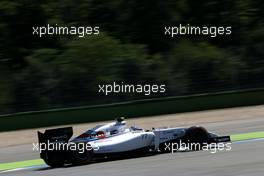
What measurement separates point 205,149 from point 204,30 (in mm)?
26059

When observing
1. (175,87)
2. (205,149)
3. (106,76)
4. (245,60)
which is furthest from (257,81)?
(205,149)

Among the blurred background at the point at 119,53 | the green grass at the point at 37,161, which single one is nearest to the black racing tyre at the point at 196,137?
the green grass at the point at 37,161

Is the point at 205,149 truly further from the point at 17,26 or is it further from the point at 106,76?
the point at 17,26

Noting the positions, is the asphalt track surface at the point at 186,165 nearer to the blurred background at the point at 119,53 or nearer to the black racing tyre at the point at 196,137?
the black racing tyre at the point at 196,137

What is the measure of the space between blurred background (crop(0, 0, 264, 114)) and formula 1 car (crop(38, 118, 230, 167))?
10621mm

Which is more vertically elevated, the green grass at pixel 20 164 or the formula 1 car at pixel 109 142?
the formula 1 car at pixel 109 142

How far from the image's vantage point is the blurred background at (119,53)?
23688 millimetres

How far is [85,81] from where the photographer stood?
2383cm

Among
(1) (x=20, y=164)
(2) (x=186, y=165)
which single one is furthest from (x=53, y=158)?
(2) (x=186, y=165)

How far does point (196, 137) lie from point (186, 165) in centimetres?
225

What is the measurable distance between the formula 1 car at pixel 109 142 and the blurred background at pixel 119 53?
34.8ft

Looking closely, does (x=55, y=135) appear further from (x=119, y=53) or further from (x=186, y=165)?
(x=119, y=53)

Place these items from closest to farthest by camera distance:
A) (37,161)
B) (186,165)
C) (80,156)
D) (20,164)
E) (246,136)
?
(186,165)
(80,156)
(20,164)
(37,161)
(246,136)

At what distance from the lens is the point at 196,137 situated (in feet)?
42.8
